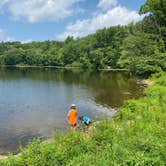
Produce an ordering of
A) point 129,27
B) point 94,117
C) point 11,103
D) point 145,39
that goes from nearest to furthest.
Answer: point 94,117, point 11,103, point 145,39, point 129,27

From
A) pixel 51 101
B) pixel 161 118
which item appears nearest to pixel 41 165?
pixel 161 118

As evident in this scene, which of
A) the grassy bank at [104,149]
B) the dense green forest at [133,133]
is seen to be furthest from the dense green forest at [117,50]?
the grassy bank at [104,149]

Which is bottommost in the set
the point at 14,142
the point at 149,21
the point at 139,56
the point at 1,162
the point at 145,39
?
the point at 14,142

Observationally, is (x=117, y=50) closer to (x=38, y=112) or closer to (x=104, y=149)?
(x=38, y=112)

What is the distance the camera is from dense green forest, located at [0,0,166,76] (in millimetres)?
42312

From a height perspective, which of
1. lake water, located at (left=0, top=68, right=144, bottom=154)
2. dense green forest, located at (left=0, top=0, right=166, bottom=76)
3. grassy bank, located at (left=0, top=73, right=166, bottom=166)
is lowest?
lake water, located at (left=0, top=68, right=144, bottom=154)

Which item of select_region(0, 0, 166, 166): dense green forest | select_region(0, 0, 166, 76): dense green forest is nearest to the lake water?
select_region(0, 0, 166, 166): dense green forest

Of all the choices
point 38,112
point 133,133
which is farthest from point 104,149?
point 38,112

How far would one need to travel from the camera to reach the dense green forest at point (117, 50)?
42.3 meters

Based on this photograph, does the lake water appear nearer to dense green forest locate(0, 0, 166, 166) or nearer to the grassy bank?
dense green forest locate(0, 0, 166, 166)

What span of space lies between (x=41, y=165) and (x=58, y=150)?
0.75 m

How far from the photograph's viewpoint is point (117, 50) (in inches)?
3155

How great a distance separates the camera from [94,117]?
63.2 ft

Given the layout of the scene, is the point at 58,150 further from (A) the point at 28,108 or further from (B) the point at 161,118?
(A) the point at 28,108
